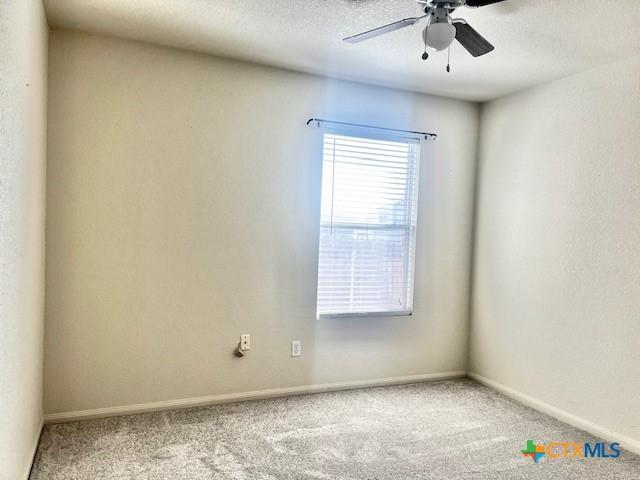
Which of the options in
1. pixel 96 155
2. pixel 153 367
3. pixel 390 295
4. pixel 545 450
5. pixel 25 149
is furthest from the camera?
pixel 390 295

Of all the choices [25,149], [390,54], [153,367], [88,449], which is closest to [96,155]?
[25,149]

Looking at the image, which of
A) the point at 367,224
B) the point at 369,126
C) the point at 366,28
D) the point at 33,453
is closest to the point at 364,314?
the point at 367,224

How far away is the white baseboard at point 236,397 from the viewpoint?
112 inches

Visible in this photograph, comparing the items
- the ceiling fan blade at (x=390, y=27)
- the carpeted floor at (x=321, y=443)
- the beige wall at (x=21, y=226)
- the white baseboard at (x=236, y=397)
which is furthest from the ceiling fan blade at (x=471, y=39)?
the white baseboard at (x=236, y=397)

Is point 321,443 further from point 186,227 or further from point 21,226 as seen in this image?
point 21,226

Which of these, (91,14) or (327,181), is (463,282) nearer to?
(327,181)

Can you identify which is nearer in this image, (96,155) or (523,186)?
(96,155)

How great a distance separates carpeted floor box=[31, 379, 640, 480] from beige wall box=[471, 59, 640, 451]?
14.7 inches

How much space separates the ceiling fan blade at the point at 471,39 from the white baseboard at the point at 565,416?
2400mm

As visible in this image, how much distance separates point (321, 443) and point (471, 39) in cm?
230

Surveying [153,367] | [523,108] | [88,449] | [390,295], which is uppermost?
[523,108]

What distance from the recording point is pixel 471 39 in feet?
6.97

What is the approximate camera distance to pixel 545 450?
8.70 ft

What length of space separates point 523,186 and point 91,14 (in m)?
3.12
